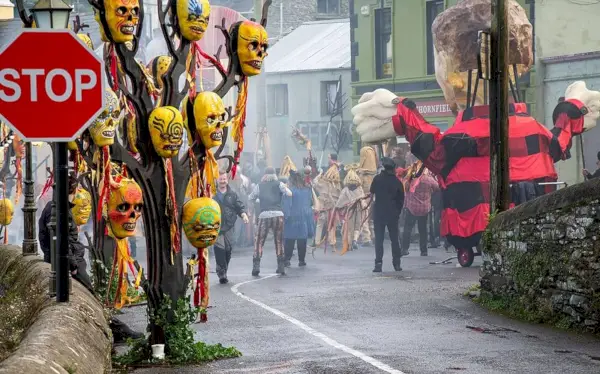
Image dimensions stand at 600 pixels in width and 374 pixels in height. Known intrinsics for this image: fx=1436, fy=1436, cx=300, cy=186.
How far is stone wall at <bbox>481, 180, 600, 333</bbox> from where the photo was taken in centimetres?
1395

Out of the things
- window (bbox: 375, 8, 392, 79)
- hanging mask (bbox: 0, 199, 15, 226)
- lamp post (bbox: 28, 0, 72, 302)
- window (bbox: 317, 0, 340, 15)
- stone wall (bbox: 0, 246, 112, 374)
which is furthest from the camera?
window (bbox: 317, 0, 340, 15)

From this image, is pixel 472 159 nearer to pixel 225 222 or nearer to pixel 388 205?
pixel 388 205

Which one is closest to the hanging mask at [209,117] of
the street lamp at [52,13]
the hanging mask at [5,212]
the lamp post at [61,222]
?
the street lamp at [52,13]

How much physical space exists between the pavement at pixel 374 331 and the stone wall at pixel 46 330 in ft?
3.90

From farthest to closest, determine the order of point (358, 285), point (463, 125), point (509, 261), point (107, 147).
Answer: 1. point (463, 125)
2. point (358, 285)
3. point (509, 261)
4. point (107, 147)

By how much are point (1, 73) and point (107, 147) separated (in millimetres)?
4543

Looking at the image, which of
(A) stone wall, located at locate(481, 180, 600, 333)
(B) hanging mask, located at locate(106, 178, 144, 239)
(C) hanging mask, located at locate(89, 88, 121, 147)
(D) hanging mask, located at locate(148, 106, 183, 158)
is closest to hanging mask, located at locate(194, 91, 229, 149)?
(D) hanging mask, located at locate(148, 106, 183, 158)

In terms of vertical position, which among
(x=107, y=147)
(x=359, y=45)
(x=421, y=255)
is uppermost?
(x=359, y=45)

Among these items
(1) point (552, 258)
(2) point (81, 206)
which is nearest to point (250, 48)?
(1) point (552, 258)

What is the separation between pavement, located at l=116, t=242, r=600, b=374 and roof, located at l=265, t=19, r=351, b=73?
30.5 m

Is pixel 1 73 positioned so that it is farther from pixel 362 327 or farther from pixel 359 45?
pixel 359 45

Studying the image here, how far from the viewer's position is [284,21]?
6606 cm

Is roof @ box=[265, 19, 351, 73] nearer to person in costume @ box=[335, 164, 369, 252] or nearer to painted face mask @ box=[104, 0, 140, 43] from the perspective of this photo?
person in costume @ box=[335, 164, 369, 252]

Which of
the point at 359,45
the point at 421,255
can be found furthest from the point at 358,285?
the point at 359,45
